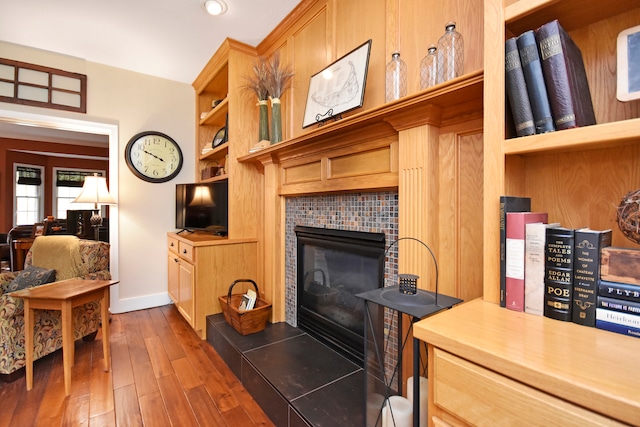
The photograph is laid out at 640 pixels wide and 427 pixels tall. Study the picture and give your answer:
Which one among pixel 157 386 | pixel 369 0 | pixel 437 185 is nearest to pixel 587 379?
pixel 437 185

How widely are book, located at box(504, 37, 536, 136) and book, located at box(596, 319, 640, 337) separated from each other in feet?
1.64

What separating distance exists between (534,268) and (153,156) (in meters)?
3.70


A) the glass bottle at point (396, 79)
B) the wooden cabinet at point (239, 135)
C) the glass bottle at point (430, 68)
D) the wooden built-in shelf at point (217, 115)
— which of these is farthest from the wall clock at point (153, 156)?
the glass bottle at point (430, 68)

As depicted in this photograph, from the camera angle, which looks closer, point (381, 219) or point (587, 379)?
point (587, 379)

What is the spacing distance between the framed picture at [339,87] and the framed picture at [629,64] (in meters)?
0.99

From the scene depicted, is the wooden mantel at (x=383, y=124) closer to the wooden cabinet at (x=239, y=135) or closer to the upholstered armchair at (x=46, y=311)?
the wooden cabinet at (x=239, y=135)

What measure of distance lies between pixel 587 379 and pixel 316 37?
224 cm

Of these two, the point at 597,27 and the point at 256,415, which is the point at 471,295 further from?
the point at 256,415

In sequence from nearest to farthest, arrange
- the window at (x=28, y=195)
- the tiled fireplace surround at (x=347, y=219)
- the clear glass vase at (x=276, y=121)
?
the tiled fireplace surround at (x=347, y=219)
the clear glass vase at (x=276, y=121)
the window at (x=28, y=195)

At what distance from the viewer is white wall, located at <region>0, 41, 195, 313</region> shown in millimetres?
3121

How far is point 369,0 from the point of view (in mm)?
1640

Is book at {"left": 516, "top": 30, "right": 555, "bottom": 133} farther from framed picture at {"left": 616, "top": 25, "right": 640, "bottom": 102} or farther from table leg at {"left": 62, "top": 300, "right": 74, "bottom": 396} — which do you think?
table leg at {"left": 62, "top": 300, "right": 74, "bottom": 396}

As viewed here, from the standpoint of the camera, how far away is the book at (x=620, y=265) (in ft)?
2.16

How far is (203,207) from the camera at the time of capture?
309 centimetres
